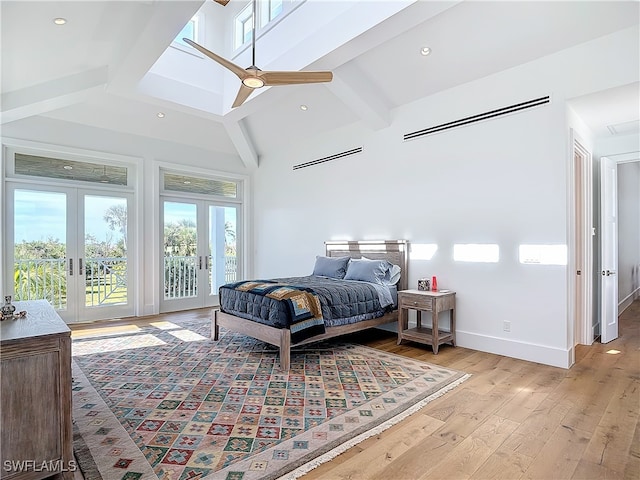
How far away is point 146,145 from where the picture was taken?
19.8ft

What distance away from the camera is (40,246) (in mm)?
5066

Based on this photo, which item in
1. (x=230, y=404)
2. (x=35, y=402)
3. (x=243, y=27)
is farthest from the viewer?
(x=243, y=27)

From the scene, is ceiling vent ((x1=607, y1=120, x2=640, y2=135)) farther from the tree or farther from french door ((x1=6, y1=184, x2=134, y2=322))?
french door ((x1=6, y1=184, x2=134, y2=322))

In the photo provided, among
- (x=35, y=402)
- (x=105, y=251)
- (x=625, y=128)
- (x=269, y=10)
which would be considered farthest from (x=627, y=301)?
(x=105, y=251)

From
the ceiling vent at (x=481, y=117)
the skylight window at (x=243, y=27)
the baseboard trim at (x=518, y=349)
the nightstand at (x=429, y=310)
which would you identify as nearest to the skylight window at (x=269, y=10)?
the skylight window at (x=243, y=27)

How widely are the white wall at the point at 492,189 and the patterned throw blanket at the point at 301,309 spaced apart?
167cm

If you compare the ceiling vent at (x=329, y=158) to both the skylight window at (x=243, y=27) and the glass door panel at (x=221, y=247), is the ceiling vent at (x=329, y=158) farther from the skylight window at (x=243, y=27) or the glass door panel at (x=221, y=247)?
the skylight window at (x=243, y=27)

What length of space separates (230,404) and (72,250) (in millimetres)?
4252

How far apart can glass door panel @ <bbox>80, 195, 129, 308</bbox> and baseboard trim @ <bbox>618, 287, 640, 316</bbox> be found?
828 cm

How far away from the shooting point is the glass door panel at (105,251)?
5.50 m

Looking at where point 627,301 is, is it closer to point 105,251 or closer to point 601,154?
point 601,154

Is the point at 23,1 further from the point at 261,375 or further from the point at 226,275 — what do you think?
the point at 226,275

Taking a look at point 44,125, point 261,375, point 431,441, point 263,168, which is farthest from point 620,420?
point 44,125

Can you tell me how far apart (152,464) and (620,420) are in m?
2.97
